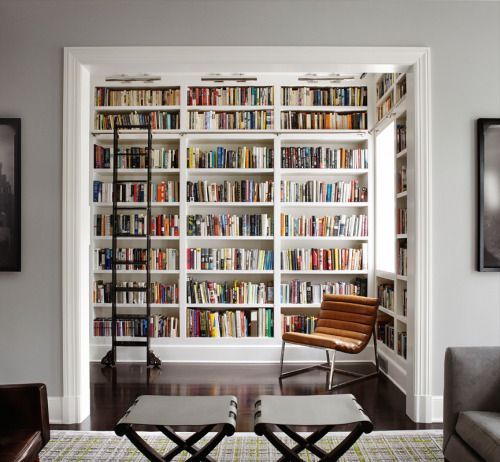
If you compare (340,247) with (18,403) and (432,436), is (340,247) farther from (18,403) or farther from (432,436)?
(18,403)

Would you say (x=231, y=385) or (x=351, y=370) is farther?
(x=351, y=370)

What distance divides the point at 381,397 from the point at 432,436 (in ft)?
3.01

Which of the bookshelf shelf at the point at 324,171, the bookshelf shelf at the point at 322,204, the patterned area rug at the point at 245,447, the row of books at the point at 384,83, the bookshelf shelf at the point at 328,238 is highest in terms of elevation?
the row of books at the point at 384,83

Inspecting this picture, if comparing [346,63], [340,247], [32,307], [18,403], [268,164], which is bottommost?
[18,403]

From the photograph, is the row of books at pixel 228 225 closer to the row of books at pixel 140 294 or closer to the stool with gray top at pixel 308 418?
the row of books at pixel 140 294

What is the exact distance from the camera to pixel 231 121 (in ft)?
18.6

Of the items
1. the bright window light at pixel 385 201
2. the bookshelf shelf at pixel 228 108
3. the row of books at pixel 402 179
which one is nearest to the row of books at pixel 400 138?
the row of books at pixel 402 179

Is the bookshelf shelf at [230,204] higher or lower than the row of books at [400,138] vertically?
lower

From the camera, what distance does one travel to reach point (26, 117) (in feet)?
12.2

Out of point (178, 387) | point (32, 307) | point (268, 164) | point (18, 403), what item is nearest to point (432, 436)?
point (178, 387)

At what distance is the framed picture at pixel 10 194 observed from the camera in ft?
12.1

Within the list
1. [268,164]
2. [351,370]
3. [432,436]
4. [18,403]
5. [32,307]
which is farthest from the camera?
[268,164]

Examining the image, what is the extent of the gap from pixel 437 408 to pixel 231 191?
9.77 feet

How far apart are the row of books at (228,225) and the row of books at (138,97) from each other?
1281mm
